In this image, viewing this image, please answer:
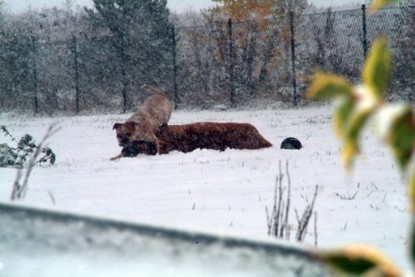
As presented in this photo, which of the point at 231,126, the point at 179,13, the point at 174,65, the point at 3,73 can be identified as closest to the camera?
the point at 231,126

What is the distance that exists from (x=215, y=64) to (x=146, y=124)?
10491mm

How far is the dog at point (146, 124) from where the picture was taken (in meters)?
8.67

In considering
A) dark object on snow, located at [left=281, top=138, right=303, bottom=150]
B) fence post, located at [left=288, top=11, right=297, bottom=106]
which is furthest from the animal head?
fence post, located at [left=288, top=11, right=297, bottom=106]

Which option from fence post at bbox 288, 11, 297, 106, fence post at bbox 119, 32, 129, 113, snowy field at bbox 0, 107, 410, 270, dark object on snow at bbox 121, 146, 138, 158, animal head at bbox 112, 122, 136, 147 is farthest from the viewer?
fence post at bbox 119, 32, 129, 113

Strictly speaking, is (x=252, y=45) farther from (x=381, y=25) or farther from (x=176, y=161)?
(x=176, y=161)

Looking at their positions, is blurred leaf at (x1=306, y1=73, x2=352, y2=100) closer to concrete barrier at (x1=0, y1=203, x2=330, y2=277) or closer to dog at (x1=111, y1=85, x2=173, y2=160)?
concrete barrier at (x1=0, y1=203, x2=330, y2=277)

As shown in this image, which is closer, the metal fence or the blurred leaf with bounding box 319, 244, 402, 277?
the blurred leaf with bounding box 319, 244, 402, 277

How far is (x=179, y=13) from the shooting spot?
30266mm

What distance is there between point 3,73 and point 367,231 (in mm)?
18170

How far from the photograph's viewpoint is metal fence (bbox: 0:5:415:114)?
60.4 ft

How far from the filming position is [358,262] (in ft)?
1.64

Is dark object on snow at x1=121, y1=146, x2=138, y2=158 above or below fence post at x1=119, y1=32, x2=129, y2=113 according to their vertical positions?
below

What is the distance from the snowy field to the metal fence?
8602 mm

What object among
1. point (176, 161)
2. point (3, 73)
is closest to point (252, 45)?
point (3, 73)
